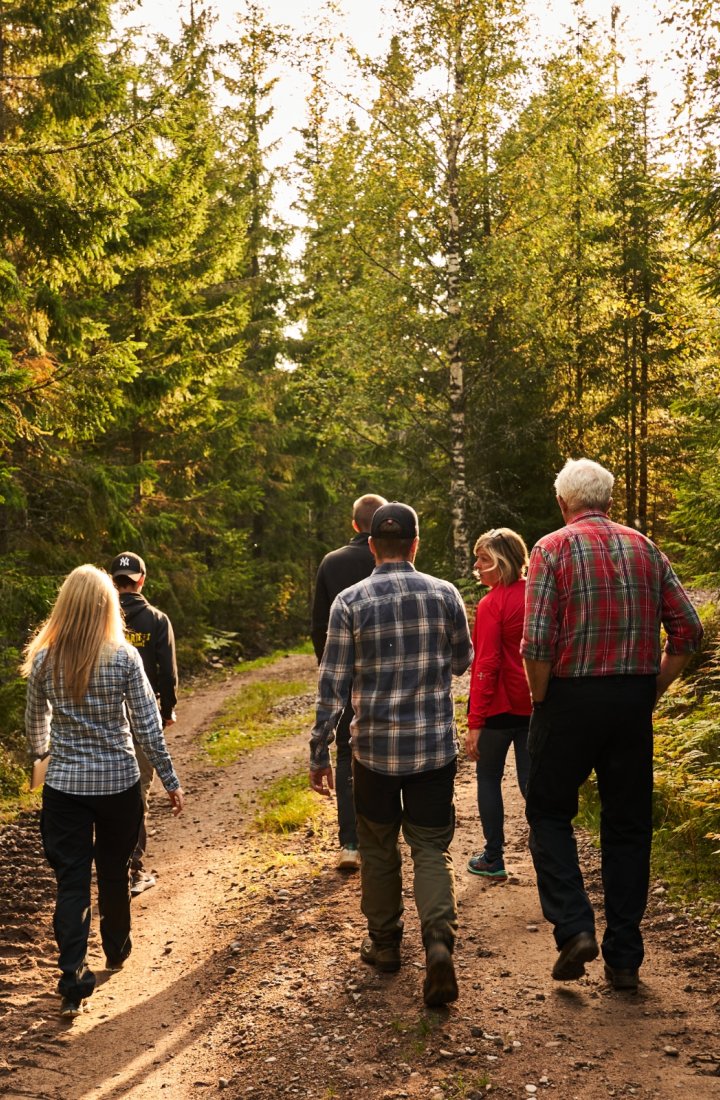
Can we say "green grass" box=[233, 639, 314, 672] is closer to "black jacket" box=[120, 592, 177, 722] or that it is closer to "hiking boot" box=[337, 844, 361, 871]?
"black jacket" box=[120, 592, 177, 722]

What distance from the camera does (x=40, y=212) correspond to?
8.87 m

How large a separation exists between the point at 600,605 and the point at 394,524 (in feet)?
3.91

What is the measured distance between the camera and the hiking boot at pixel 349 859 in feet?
24.1

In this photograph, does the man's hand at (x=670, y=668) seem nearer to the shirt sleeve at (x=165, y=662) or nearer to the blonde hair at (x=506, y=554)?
the blonde hair at (x=506, y=554)

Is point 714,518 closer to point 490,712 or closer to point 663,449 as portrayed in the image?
point 490,712

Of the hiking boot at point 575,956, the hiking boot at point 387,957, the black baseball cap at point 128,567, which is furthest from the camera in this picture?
the black baseball cap at point 128,567

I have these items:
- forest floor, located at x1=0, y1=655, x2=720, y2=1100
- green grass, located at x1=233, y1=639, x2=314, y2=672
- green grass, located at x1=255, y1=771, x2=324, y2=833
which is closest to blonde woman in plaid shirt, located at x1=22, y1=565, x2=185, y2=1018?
forest floor, located at x1=0, y1=655, x2=720, y2=1100

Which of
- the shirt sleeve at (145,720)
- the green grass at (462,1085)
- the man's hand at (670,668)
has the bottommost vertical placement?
the green grass at (462,1085)

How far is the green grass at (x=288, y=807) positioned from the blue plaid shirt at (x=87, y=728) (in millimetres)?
3801

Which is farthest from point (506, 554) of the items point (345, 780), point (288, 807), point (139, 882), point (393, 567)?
point (288, 807)

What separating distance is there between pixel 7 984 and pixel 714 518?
21.7 ft

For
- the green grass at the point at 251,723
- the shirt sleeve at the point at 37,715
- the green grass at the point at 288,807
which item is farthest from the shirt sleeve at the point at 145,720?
the green grass at the point at 251,723

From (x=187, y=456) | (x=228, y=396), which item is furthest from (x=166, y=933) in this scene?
(x=228, y=396)

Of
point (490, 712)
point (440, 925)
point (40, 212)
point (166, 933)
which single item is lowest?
point (166, 933)
